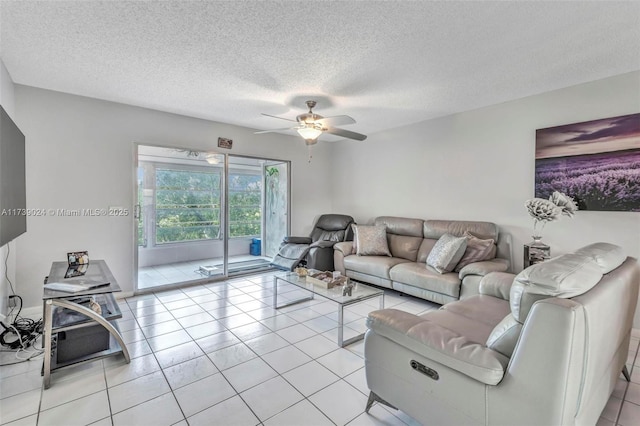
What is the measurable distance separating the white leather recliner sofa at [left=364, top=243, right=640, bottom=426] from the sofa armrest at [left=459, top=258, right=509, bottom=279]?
130 centimetres

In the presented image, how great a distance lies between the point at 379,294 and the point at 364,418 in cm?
125

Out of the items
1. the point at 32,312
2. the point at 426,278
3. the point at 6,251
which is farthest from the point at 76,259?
the point at 426,278

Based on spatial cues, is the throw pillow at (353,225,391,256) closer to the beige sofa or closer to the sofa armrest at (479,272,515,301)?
the beige sofa

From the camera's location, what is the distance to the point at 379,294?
9.46 ft

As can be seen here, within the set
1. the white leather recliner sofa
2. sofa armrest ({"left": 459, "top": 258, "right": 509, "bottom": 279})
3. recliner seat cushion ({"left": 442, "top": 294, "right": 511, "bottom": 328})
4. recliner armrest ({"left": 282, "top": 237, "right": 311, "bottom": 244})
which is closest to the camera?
the white leather recliner sofa

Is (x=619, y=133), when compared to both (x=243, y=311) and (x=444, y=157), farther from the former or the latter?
(x=243, y=311)

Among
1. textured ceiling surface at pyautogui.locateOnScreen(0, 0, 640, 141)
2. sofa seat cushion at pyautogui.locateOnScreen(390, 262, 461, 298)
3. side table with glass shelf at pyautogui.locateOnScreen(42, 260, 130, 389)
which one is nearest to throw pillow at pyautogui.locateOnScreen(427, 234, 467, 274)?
sofa seat cushion at pyautogui.locateOnScreen(390, 262, 461, 298)

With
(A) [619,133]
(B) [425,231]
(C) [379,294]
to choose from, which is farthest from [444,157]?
(C) [379,294]

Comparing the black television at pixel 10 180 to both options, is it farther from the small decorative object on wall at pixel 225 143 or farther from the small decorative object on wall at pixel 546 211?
the small decorative object on wall at pixel 546 211

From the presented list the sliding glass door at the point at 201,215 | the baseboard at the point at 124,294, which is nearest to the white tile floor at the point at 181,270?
the sliding glass door at the point at 201,215

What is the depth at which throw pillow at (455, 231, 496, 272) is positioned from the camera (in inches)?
135

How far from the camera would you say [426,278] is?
11.3 feet

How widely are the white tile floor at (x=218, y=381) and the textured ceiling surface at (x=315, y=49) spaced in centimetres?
249

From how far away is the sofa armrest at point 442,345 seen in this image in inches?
49.6
